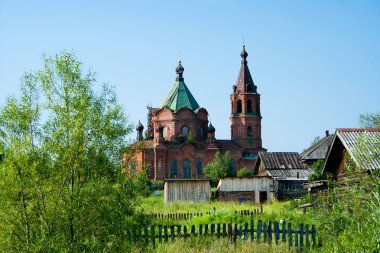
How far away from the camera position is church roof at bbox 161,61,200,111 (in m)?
65.1

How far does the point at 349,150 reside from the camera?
18953 mm

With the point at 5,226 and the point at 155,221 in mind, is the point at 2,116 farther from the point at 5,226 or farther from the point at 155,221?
the point at 155,221

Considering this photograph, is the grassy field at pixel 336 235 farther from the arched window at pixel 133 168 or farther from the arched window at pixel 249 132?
the arched window at pixel 249 132

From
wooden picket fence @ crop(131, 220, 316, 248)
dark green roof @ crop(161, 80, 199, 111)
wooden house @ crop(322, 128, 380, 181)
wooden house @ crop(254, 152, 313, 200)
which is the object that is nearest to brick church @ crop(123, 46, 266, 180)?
dark green roof @ crop(161, 80, 199, 111)

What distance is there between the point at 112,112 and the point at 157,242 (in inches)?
205

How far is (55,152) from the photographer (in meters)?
11.1

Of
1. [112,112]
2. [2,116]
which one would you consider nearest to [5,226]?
[2,116]

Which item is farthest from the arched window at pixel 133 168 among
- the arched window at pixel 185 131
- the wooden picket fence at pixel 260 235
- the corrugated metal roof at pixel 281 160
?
the arched window at pixel 185 131

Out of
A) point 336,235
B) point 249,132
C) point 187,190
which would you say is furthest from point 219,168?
point 336,235

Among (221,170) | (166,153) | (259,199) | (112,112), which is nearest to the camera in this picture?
(112,112)

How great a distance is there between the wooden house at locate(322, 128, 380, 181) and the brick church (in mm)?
35822

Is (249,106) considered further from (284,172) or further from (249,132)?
(284,172)

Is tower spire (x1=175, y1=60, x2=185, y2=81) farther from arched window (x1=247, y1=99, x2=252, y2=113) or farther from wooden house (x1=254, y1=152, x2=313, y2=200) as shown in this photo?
wooden house (x1=254, y1=152, x2=313, y2=200)

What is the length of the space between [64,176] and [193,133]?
52.7 metres
